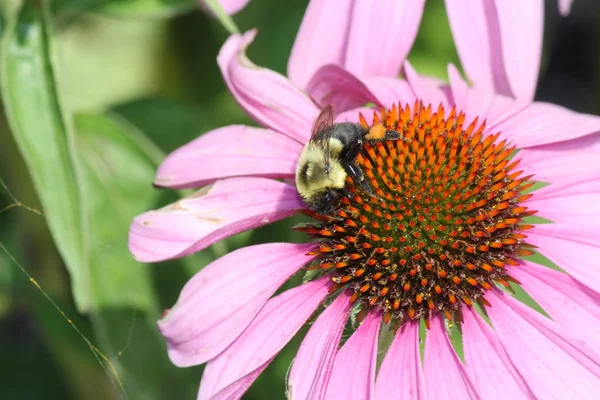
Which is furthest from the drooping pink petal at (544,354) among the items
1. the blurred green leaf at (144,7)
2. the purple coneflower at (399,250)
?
the blurred green leaf at (144,7)

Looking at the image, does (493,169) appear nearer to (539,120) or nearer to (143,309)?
(539,120)

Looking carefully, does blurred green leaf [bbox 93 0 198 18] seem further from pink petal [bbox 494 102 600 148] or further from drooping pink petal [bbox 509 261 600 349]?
drooping pink petal [bbox 509 261 600 349]

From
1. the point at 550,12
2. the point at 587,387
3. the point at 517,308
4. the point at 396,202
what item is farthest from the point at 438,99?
the point at 550,12

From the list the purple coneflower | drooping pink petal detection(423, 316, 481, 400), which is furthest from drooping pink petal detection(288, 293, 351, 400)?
drooping pink petal detection(423, 316, 481, 400)

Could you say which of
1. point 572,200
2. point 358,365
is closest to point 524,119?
point 572,200

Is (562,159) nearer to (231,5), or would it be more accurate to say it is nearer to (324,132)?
(324,132)

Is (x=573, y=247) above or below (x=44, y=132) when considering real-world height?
below

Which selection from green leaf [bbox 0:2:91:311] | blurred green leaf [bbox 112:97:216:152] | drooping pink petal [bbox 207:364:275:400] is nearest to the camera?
drooping pink petal [bbox 207:364:275:400]
